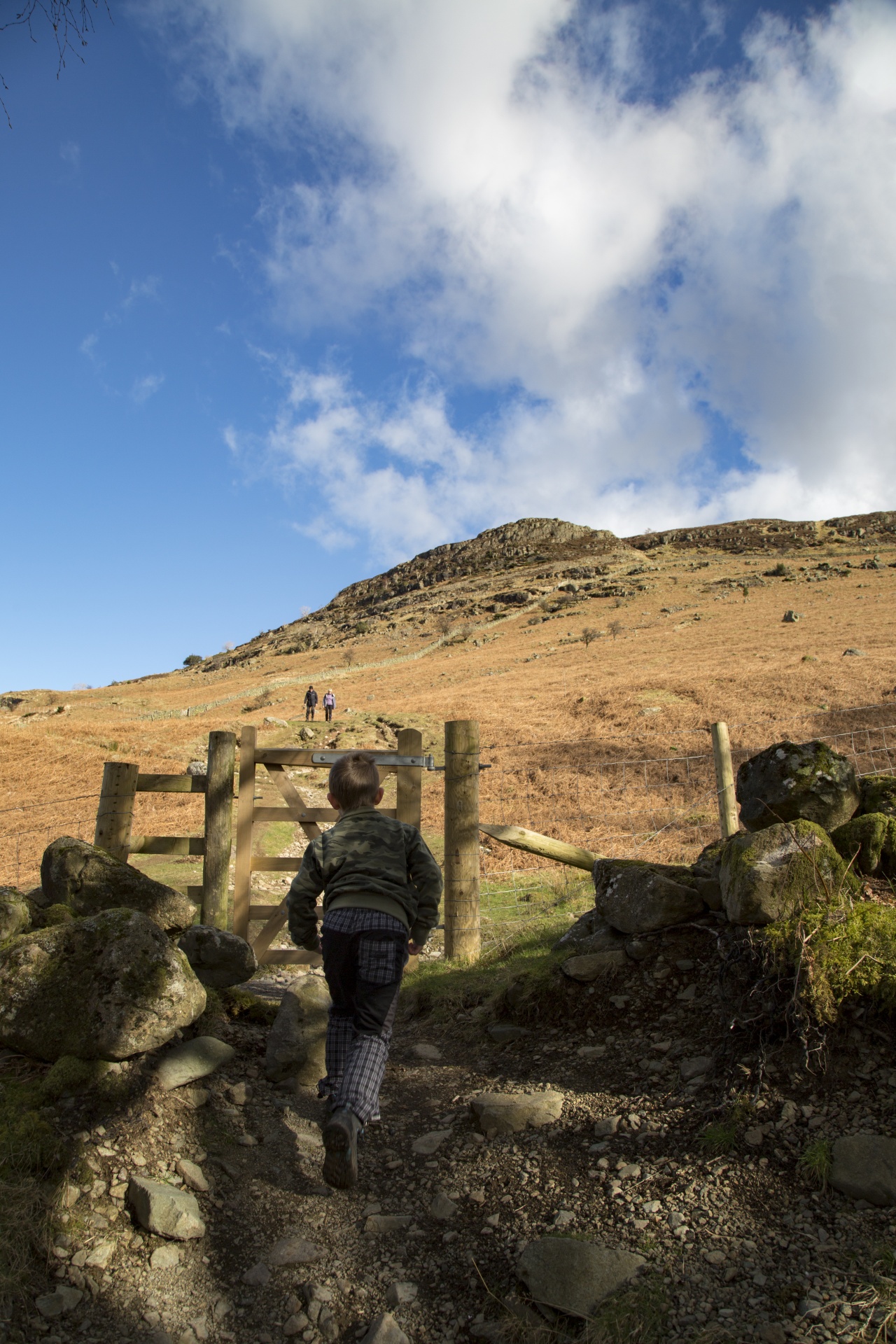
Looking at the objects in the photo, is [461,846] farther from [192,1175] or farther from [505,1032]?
[192,1175]

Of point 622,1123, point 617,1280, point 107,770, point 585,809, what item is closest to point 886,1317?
point 617,1280

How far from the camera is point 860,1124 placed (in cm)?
276

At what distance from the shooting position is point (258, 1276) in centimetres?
264

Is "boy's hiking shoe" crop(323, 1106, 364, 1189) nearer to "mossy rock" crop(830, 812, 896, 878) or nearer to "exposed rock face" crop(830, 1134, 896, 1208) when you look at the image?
"exposed rock face" crop(830, 1134, 896, 1208)

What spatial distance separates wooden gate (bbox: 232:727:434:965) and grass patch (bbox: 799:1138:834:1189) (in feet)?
12.6

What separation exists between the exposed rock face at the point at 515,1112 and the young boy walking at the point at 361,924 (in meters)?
0.53

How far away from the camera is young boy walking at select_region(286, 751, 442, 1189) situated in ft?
10.5

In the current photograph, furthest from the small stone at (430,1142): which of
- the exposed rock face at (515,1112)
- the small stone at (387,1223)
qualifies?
the small stone at (387,1223)

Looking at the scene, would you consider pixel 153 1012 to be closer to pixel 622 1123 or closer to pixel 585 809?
pixel 622 1123

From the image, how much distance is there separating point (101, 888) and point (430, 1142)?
2.42 metres

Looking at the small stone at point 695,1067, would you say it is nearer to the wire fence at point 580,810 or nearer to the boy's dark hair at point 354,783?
the boy's dark hair at point 354,783

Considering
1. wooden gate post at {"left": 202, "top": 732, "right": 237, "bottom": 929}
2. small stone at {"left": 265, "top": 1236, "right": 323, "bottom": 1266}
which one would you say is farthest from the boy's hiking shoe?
wooden gate post at {"left": 202, "top": 732, "right": 237, "bottom": 929}

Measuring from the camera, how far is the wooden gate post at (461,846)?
20.5 feet

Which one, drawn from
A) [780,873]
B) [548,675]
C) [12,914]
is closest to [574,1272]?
[780,873]
